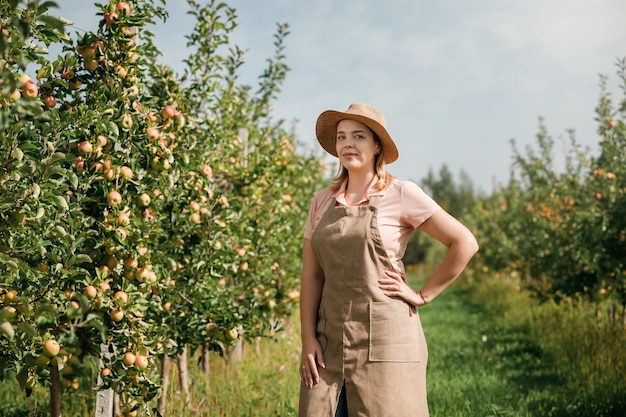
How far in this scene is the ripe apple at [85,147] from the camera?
291 centimetres

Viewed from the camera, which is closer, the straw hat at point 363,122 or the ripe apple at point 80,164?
the straw hat at point 363,122

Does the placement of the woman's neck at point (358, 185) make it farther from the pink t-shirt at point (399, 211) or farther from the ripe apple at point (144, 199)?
the ripe apple at point (144, 199)

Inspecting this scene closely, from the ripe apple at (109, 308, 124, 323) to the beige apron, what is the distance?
968 millimetres

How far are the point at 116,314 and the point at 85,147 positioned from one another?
81 centimetres

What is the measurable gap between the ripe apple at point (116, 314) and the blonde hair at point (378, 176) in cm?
116

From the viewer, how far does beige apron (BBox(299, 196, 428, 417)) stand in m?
2.36

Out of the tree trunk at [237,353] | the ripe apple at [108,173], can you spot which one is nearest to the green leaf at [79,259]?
the ripe apple at [108,173]

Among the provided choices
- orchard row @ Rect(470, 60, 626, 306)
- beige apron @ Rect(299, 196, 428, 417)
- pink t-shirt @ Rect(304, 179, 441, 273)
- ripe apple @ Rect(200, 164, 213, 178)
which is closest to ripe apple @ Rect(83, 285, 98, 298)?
beige apron @ Rect(299, 196, 428, 417)

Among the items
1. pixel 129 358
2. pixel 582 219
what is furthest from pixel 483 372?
pixel 129 358

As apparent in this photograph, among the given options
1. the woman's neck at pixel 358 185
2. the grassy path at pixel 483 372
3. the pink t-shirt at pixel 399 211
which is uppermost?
the woman's neck at pixel 358 185

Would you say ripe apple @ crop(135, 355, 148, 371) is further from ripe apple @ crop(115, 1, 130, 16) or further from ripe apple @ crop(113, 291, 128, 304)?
ripe apple @ crop(115, 1, 130, 16)

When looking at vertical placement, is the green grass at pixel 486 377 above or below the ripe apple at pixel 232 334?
below

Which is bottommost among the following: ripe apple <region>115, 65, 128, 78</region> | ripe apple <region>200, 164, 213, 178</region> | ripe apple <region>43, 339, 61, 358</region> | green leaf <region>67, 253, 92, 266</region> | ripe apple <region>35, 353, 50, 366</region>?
ripe apple <region>35, 353, 50, 366</region>

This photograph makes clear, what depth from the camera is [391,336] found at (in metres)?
2.38
